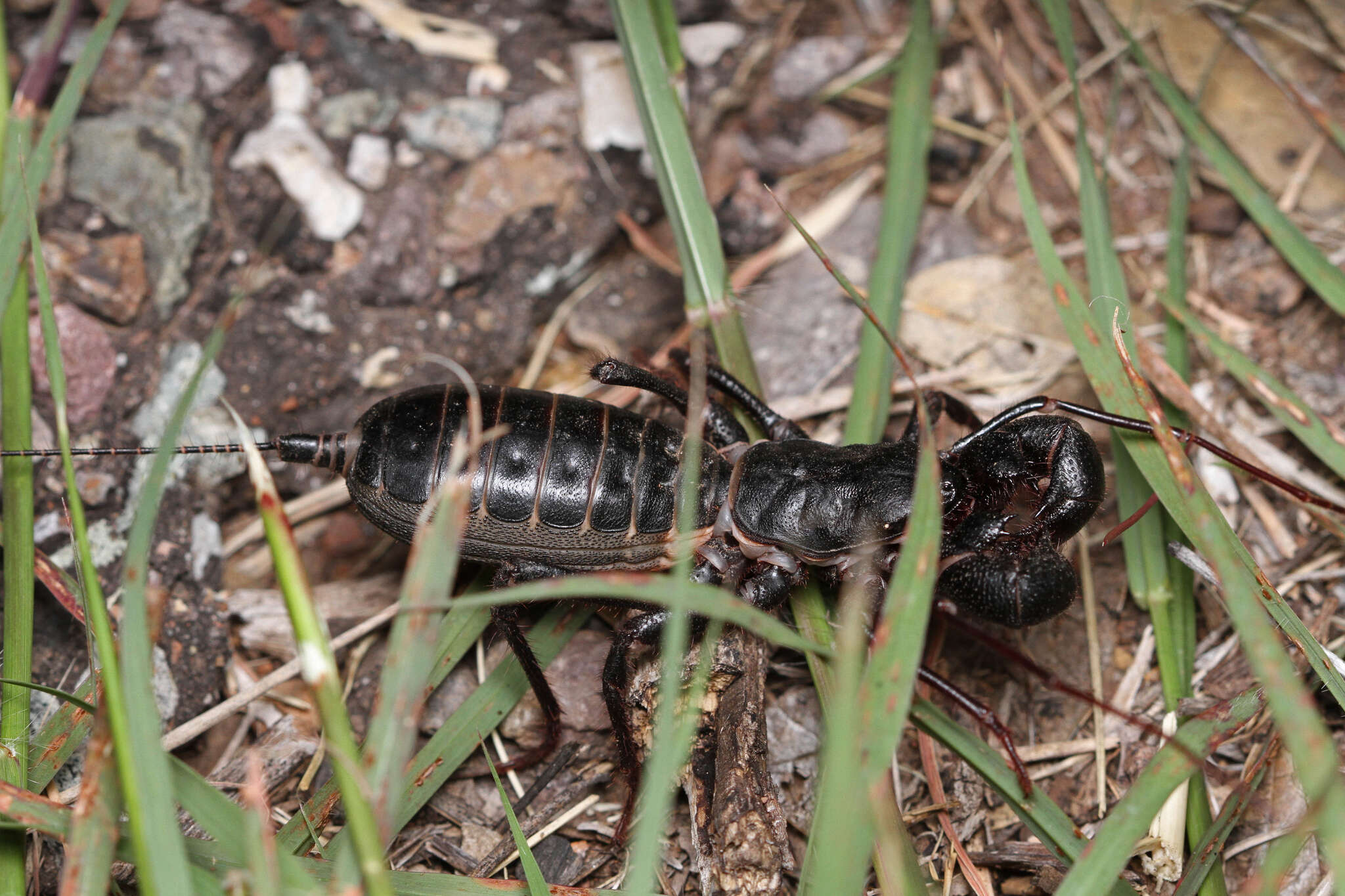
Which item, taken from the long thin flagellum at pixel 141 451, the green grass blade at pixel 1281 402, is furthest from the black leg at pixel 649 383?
the green grass blade at pixel 1281 402

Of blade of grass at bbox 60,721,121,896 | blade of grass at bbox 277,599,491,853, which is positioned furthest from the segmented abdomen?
blade of grass at bbox 60,721,121,896

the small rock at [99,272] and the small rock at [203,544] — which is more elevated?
the small rock at [99,272]

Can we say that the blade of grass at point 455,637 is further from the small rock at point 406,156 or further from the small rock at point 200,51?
the small rock at point 200,51

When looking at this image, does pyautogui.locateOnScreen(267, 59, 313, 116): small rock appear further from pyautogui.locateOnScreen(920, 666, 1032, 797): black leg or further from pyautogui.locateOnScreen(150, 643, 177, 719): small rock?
pyautogui.locateOnScreen(920, 666, 1032, 797): black leg

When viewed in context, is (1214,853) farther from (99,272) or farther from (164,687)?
(99,272)

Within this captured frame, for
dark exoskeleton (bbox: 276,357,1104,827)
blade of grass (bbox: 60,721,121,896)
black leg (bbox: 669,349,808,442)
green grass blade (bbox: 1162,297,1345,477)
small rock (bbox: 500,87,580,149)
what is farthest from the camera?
small rock (bbox: 500,87,580,149)

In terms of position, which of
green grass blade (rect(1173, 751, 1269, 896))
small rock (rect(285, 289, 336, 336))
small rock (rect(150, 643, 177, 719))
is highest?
small rock (rect(285, 289, 336, 336))
